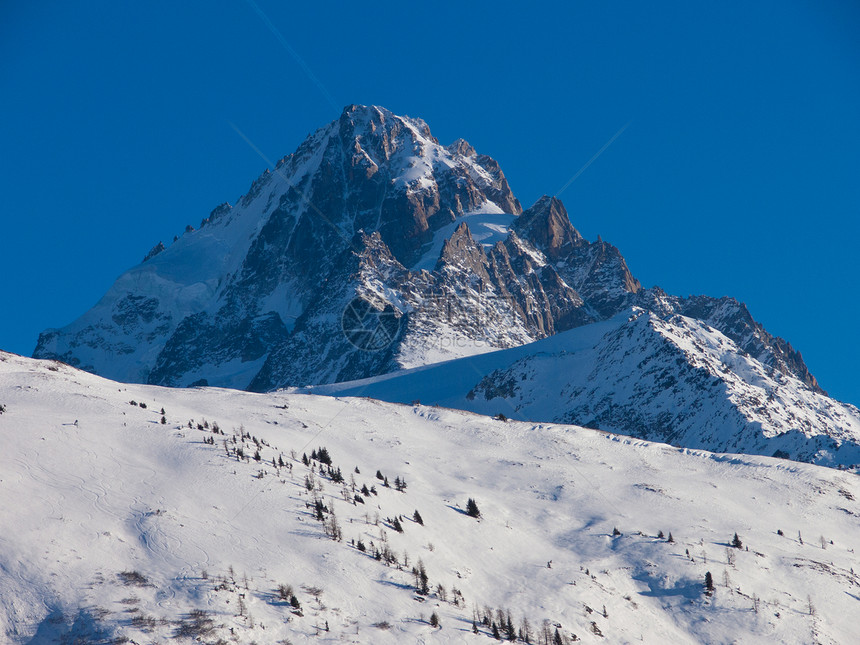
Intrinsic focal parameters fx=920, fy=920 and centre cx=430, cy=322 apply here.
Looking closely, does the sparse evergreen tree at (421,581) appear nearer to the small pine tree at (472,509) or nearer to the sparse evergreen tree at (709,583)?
the small pine tree at (472,509)

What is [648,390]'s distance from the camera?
13212 cm

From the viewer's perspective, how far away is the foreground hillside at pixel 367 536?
94.8ft

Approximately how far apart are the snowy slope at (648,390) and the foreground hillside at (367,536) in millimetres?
52726

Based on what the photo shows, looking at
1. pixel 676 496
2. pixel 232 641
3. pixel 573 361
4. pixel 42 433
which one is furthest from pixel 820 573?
pixel 573 361

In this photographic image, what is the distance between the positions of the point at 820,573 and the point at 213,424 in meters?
32.0

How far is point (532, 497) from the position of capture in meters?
50.3

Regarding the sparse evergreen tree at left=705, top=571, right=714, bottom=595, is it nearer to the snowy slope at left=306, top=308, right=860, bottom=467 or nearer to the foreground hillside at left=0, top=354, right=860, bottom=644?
the foreground hillside at left=0, top=354, right=860, bottom=644

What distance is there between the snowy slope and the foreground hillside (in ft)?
173

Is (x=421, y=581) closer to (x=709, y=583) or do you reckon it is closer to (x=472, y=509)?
(x=472, y=509)

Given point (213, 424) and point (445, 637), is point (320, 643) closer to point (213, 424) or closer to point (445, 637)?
point (445, 637)

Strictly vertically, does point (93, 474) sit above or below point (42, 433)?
below

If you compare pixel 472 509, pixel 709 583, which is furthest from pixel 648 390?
pixel 709 583

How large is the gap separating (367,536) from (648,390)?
101482 millimetres

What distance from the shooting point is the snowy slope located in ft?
388
